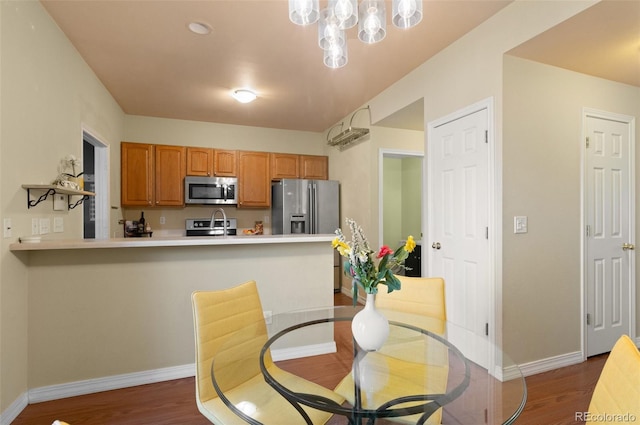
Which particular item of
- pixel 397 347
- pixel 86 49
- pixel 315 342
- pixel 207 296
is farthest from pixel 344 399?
pixel 86 49

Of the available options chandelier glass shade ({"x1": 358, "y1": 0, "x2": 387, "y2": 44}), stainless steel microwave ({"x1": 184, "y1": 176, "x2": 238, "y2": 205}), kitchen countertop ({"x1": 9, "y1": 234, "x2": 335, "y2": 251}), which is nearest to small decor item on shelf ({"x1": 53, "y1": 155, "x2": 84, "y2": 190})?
kitchen countertop ({"x1": 9, "y1": 234, "x2": 335, "y2": 251})

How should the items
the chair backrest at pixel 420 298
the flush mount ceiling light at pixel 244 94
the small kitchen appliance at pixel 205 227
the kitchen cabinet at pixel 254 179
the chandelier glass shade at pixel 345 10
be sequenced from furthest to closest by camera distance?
the kitchen cabinet at pixel 254 179 → the small kitchen appliance at pixel 205 227 → the flush mount ceiling light at pixel 244 94 → the chair backrest at pixel 420 298 → the chandelier glass shade at pixel 345 10

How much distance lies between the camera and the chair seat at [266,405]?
1178mm

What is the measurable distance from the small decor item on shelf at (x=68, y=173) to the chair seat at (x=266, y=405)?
6.21 feet

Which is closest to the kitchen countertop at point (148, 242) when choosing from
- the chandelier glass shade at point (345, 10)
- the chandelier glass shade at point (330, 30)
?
the chandelier glass shade at point (330, 30)

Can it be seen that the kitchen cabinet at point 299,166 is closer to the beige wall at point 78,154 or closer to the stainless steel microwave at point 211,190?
the stainless steel microwave at point 211,190

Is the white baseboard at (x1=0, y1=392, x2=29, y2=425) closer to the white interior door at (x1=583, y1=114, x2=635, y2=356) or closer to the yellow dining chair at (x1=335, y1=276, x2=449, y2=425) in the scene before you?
the yellow dining chair at (x1=335, y1=276, x2=449, y2=425)

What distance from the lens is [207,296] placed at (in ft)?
4.86

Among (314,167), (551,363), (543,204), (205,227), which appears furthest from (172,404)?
(314,167)

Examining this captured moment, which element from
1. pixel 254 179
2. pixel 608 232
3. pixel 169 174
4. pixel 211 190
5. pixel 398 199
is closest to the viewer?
pixel 608 232

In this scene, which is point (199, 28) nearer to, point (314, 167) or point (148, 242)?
point (148, 242)

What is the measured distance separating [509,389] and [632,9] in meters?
2.23

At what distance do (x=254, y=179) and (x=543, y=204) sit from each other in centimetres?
377

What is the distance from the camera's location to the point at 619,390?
2.57ft
